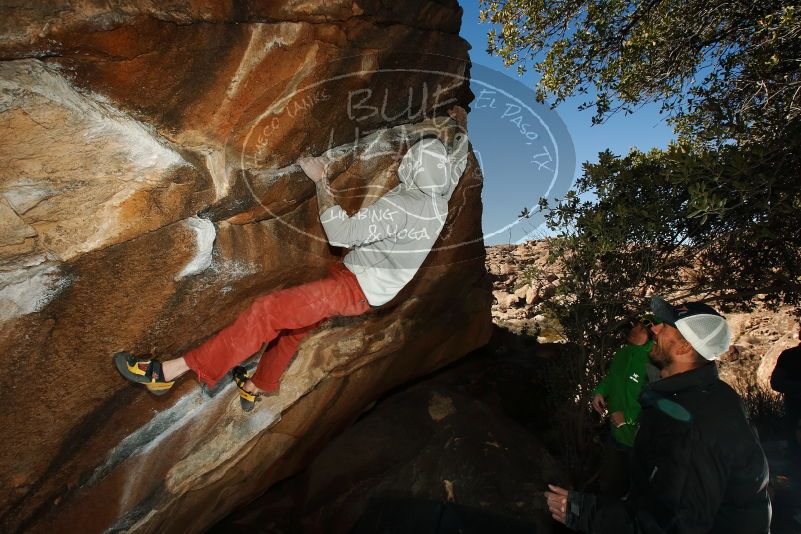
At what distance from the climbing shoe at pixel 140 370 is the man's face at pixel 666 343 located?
350cm

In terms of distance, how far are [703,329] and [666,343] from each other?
0.73 feet

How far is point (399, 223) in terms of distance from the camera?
10.7 feet

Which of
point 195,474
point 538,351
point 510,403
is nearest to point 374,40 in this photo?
point 195,474

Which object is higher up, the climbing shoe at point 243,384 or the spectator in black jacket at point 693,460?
the climbing shoe at point 243,384

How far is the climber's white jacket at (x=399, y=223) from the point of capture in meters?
3.19

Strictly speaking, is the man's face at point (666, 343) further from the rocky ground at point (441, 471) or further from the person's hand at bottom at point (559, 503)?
the rocky ground at point (441, 471)

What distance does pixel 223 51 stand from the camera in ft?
8.21

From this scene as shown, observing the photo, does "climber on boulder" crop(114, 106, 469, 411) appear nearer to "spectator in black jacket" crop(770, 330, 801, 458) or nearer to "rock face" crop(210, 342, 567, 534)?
"rock face" crop(210, 342, 567, 534)

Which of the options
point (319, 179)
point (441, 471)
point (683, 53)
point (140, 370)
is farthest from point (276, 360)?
point (683, 53)

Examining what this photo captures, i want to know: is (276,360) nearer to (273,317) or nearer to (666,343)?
(273,317)

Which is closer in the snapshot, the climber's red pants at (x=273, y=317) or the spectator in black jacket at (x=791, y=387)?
the climber's red pants at (x=273, y=317)

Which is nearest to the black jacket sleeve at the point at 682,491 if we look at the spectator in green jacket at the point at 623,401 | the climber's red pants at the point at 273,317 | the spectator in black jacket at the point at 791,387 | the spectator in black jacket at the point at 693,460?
the spectator in black jacket at the point at 693,460

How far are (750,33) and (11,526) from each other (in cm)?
893

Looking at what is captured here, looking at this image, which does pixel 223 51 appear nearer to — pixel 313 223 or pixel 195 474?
pixel 313 223
